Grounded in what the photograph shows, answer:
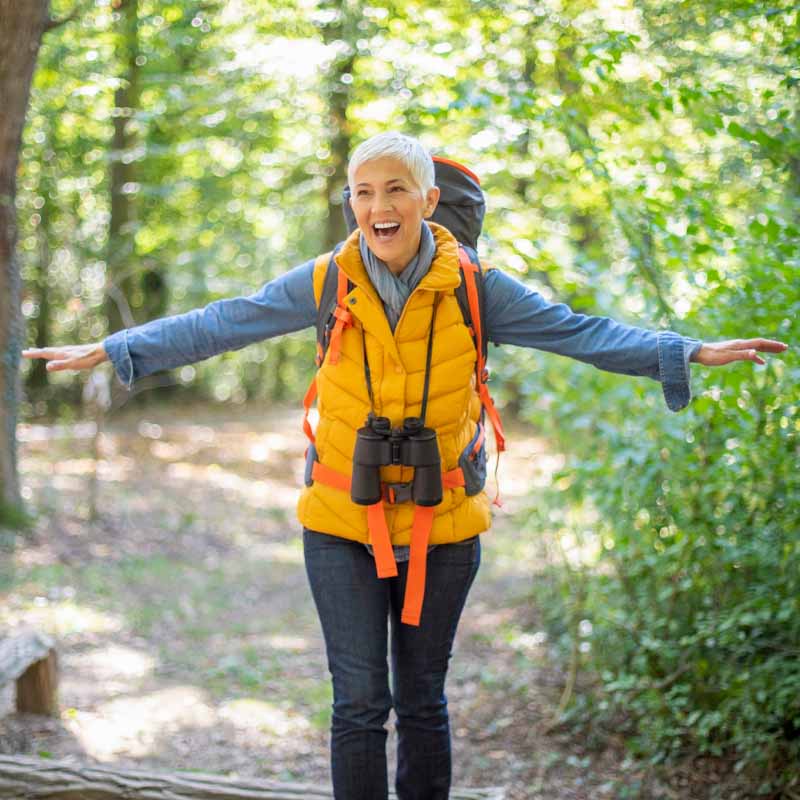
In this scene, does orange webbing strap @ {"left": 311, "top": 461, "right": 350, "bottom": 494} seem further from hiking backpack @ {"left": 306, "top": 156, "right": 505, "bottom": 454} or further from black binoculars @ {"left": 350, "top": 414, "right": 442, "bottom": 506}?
hiking backpack @ {"left": 306, "top": 156, "right": 505, "bottom": 454}

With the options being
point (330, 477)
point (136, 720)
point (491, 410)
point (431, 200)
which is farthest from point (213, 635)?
point (431, 200)

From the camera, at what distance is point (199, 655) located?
578 cm

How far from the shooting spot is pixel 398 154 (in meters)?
2.48

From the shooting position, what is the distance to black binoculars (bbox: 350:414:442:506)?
249 centimetres

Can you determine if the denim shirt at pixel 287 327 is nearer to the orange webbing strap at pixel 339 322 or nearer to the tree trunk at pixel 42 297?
the orange webbing strap at pixel 339 322

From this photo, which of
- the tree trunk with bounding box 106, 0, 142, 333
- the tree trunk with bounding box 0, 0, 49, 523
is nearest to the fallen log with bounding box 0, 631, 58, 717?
the tree trunk with bounding box 0, 0, 49, 523

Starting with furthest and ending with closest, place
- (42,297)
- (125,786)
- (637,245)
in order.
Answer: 1. (42,297)
2. (637,245)
3. (125,786)

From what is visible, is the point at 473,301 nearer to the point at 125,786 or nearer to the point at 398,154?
the point at 398,154

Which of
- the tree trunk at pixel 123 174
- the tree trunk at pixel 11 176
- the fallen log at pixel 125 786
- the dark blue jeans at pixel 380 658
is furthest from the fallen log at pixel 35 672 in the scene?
the tree trunk at pixel 123 174

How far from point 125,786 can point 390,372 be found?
5.50 feet

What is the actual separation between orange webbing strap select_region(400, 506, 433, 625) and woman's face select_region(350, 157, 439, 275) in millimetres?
678

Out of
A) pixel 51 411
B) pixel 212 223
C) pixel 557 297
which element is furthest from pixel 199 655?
pixel 51 411

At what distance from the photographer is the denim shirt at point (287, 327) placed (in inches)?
104

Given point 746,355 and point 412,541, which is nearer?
point 746,355
